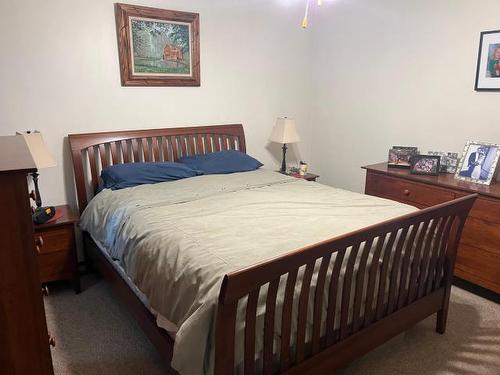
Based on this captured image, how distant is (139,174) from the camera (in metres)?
2.91

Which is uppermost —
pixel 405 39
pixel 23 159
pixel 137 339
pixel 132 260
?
pixel 405 39

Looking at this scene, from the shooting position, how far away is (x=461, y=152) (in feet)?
10.3

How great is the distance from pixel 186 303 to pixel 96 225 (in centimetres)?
131

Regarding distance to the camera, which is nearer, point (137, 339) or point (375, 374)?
point (375, 374)

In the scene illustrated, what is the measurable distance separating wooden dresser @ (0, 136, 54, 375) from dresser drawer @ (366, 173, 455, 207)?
2.67 metres

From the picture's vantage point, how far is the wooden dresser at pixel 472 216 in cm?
256

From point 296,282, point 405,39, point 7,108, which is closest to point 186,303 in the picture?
point 296,282

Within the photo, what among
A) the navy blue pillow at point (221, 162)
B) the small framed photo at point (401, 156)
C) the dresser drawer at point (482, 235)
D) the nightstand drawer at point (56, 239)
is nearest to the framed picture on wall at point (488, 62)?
the small framed photo at point (401, 156)

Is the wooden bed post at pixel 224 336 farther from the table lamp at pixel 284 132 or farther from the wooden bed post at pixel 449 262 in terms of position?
the table lamp at pixel 284 132

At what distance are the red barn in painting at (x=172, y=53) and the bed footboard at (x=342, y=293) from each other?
7.83 feet

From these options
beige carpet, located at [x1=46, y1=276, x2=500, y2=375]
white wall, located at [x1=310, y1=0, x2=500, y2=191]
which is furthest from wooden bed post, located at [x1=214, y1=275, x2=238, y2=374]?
white wall, located at [x1=310, y1=0, x2=500, y2=191]

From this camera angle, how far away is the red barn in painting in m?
3.28

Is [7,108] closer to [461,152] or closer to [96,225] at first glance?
[96,225]

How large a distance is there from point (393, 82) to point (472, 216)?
149 centimetres
